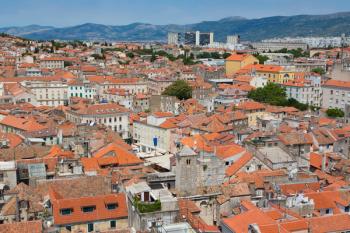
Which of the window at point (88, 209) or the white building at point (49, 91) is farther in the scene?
the white building at point (49, 91)

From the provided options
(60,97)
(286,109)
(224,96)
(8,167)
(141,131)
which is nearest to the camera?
(8,167)

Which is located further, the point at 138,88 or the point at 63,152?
the point at 138,88

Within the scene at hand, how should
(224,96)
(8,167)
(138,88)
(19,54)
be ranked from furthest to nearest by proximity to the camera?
(19,54)
(138,88)
(224,96)
(8,167)

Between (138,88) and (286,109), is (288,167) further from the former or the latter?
(138,88)

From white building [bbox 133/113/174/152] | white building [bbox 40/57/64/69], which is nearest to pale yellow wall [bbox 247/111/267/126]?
white building [bbox 133/113/174/152]

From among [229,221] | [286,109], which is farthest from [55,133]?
[286,109]

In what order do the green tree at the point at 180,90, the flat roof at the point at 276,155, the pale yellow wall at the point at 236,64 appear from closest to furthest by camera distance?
the flat roof at the point at 276,155 → the green tree at the point at 180,90 → the pale yellow wall at the point at 236,64

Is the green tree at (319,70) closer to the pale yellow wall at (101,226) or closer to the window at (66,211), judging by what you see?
the pale yellow wall at (101,226)

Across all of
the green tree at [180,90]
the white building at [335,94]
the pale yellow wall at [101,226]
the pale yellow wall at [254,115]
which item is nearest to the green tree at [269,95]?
the white building at [335,94]

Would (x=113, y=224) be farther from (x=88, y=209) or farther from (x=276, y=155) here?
(x=276, y=155)

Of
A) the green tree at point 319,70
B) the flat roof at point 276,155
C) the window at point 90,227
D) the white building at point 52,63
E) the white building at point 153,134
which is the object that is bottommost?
the white building at point 153,134
